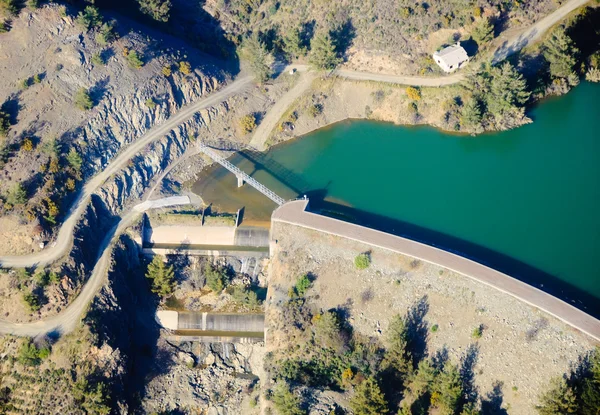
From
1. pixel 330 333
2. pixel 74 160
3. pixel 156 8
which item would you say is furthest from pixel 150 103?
pixel 330 333

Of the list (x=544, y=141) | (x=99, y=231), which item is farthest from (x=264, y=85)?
(x=544, y=141)

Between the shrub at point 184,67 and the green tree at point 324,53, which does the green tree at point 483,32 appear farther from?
the shrub at point 184,67

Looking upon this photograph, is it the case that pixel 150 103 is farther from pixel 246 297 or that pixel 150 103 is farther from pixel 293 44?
pixel 246 297

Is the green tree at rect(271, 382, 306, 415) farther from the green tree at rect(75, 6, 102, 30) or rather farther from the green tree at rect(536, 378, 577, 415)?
the green tree at rect(75, 6, 102, 30)

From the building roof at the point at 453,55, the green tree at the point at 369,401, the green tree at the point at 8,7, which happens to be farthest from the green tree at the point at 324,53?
the green tree at the point at 369,401

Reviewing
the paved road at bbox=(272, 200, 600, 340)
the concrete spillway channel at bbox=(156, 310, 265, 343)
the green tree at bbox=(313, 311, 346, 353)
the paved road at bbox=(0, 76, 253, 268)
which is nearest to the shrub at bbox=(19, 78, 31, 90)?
the paved road at bbox=(0, 76, 253, 268)
